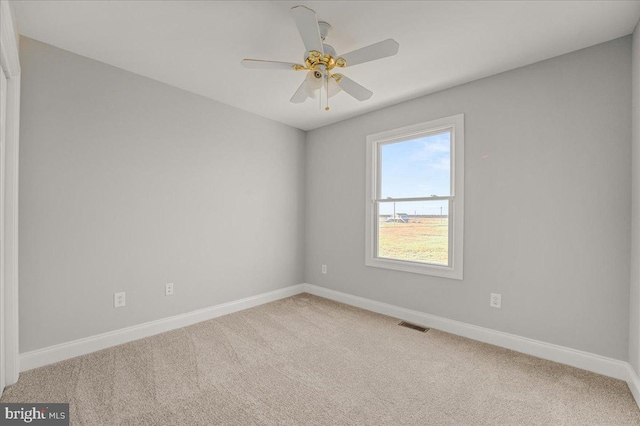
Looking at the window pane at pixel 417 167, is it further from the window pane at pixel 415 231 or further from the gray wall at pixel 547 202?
the gray wall at pixel 547 202

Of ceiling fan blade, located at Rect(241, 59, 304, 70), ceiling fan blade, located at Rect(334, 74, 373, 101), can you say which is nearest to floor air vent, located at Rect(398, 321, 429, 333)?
ceiling fan blade, located at Rect(334, 74, 373, 101)

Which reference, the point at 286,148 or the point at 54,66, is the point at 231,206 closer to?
the point at 286,148

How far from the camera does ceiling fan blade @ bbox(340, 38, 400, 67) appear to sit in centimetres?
179

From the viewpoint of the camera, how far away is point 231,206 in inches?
138

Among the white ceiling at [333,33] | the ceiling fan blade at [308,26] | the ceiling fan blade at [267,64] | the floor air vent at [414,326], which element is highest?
the white ceiling at [333,33]

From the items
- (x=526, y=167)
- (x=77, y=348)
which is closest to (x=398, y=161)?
(x=526, y=167)

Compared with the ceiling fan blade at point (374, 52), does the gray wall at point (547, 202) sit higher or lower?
lower

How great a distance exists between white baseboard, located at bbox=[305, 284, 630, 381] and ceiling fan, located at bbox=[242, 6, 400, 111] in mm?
2360

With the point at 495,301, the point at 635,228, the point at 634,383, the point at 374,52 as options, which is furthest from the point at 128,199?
the point at 634,383

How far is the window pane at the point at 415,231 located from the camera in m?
3.08

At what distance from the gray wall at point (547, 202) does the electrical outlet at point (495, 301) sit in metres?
0.05

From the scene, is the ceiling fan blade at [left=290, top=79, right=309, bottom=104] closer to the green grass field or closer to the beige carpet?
the green grass field

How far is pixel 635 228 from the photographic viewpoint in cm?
199

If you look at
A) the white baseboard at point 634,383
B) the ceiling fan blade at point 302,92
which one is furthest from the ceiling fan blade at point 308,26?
the white baseboard at point 634,383
